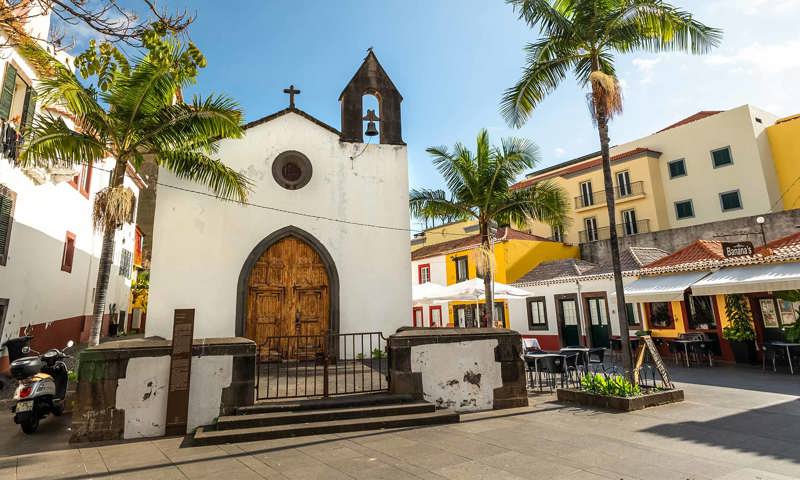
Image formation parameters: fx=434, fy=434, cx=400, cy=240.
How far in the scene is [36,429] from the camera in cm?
637

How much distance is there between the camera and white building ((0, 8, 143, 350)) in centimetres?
1013

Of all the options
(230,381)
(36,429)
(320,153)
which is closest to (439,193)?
(320,153)

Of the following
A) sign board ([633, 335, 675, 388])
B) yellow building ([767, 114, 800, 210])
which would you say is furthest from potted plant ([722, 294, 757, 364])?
yellow building ([767, 114, 800, 210])

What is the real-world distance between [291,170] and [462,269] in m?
15.4

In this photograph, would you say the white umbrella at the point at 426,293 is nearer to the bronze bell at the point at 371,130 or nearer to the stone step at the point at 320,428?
the bronze bell at the point at 371,130

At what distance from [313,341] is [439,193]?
5.95 metres

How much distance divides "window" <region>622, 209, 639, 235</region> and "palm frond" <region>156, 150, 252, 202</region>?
26.1 meters

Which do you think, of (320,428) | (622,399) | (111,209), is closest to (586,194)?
(622,399)

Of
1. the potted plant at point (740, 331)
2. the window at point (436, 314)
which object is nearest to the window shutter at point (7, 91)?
the potted plant at point (740, 331)

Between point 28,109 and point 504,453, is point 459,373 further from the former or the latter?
point 28,109

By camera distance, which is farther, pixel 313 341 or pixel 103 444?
pixel 313 341

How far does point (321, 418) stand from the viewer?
647 centimetres

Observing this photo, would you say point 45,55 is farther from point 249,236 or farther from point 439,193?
point 439,193

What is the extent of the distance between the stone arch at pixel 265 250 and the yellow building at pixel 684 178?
1477 cm
